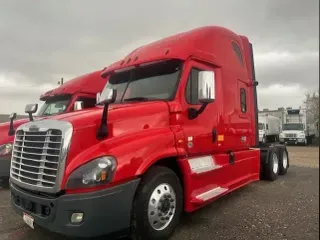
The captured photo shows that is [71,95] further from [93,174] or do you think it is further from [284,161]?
[284,161]

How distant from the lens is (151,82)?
4.71 metres

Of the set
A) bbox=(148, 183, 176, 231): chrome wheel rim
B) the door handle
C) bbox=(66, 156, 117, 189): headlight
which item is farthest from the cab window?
bbox=(66, 156, 117, 189): headlight

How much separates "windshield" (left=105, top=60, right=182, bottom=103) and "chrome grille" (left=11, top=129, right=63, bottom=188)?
1503 millimetres

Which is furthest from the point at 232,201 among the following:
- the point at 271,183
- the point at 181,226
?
the point at 271,183

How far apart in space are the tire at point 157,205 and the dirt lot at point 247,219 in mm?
359

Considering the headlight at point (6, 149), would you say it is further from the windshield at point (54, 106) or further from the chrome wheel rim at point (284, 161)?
the chrome wheel rim at point (284, 161)

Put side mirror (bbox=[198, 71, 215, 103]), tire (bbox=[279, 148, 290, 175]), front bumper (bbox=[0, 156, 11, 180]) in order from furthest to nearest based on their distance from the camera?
1. tire (bbox=[279, 148, 290, 175])
2. front bumper (bbox=[0, 156, 11, 180])
3. side mirror (bbox=[198, 71, 215, 103])

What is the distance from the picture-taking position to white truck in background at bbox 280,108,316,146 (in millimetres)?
25984

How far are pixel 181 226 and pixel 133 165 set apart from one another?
1.57m

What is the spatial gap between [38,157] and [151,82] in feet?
6.54

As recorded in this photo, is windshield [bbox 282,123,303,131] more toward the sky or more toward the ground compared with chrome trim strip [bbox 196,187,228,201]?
more toward the sky

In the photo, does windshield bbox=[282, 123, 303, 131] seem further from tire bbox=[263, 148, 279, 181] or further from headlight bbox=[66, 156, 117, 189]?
headlight bbox=[66, 156, 117, 189]

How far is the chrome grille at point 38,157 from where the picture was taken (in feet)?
11.1

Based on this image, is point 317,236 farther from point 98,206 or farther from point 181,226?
point 98,206
